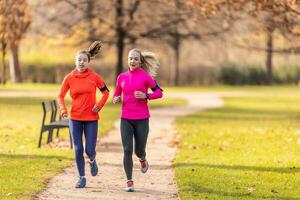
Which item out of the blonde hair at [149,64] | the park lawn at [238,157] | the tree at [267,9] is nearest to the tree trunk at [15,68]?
the park lawn at [238,157]

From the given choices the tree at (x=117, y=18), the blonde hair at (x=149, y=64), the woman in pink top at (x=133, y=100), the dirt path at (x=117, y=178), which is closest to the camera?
the dirt path at (x=117, y=178)

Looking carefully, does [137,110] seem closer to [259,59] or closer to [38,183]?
[38,183]

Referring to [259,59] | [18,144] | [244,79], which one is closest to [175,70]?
[244,79]

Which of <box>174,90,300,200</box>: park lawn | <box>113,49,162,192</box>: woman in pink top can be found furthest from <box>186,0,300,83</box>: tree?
<box>113,49,162,192</box>: woman in pink top

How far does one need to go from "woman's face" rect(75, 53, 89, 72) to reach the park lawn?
214 cm

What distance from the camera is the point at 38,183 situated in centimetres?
1111

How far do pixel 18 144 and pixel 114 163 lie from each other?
374 centimetres

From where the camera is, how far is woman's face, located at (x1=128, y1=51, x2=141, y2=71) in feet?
35.0

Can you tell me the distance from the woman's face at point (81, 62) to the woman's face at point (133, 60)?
65 cm

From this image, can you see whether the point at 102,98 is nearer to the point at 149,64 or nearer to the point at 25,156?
the point at 149,64

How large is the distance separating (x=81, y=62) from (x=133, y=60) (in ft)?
2.42

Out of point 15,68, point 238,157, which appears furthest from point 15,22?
point 15,68

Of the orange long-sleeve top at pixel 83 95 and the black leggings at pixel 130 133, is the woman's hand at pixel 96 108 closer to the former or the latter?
the orange long-sleeve top at pixel 83 95

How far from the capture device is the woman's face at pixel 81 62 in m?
10.9
